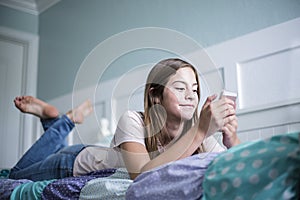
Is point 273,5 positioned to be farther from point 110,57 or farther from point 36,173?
point 36,173

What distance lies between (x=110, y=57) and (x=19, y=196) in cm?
53

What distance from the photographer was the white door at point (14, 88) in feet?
10.6

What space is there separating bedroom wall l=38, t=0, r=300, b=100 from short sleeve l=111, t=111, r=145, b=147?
5.7 inches

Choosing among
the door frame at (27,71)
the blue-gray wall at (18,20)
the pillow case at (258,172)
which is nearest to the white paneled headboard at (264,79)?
the pillow case at (258,172)

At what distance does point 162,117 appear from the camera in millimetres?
1336

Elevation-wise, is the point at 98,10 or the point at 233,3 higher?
the point at 98,10

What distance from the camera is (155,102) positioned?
1.31m

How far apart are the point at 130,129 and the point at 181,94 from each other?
17cm

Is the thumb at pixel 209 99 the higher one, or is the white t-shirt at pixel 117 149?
the thumb at pixel 209 99

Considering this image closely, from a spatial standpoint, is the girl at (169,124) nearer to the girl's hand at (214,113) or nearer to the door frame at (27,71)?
the girl's hand at (214,113)

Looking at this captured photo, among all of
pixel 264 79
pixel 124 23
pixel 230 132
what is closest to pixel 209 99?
pixel 230 132

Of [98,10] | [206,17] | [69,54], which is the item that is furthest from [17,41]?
[206,17]

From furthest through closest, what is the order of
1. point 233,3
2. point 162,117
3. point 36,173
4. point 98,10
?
point 98,10 < point 233,3 < point 36,173 < point 162,117

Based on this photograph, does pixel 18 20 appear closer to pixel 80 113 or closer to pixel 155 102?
pixel 80 113
